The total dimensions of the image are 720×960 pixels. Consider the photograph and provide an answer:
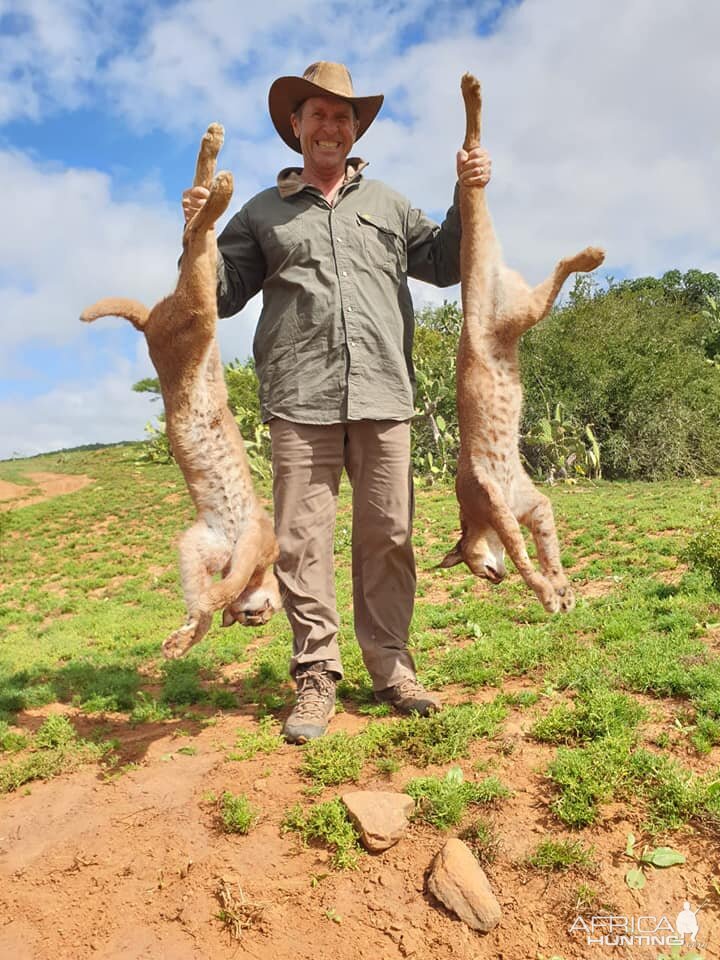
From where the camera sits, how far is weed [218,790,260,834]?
Answer: 365cm

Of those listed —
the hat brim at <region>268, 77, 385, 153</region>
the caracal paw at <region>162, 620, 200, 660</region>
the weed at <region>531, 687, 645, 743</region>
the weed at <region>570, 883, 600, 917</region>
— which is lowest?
the weed at <region>570, 883, 600, 917</region>

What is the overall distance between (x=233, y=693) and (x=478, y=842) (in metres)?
2.67

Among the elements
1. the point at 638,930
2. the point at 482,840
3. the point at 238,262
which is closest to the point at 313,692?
the point at 482,840

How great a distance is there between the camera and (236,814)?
12.1ft

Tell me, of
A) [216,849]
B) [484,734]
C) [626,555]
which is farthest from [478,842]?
[626,555]

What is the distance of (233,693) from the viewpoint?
5.68 m

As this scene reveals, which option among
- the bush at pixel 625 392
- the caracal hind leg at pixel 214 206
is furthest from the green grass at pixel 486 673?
the bush at pixel 625 392

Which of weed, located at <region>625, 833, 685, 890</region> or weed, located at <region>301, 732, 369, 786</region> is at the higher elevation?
weed, located at <region>301, 732, 369, 786</region>

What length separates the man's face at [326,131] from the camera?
4.47 metres

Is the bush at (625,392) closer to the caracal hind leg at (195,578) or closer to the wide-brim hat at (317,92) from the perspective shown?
the wide-brim hat at (317,92)

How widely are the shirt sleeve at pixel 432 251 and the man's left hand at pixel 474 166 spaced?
1.43 feet

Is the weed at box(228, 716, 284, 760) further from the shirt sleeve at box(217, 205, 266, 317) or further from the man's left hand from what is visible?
the man's left hand

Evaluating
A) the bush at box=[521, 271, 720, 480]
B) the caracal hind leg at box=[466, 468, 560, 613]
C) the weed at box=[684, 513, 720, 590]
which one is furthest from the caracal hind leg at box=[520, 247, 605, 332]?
A: the bush at box=[521, 271, 720, 480]

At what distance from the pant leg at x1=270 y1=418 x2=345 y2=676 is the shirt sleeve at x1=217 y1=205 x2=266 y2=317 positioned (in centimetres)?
78
